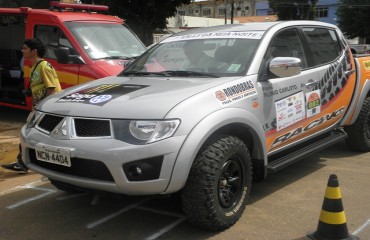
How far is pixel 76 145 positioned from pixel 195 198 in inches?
38.2

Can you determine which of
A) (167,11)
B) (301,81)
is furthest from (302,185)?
(167,11)

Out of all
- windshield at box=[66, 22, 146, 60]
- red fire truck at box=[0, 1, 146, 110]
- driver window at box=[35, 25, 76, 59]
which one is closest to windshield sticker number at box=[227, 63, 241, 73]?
red fire truck at box=[0, 1, 146, 110]

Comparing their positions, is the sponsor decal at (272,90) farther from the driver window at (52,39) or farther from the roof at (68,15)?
the roof at (68,15)

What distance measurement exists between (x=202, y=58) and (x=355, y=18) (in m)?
43.1

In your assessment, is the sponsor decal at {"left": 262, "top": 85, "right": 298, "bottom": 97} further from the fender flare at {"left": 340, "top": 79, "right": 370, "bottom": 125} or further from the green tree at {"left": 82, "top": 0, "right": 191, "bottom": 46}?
the green tree at {"left": 82, "top": 0, "right": 191, "bottom": 46}

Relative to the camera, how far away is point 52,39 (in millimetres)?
8117

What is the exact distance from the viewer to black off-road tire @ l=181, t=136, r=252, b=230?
345 cm

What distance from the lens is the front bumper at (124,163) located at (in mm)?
3236

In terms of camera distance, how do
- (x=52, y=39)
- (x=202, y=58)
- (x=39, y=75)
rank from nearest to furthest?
(x=202, y=58), (x=39, y=75), (x=52, y=39)

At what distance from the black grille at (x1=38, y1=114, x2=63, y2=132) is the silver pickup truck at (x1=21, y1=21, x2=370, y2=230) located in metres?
0.01

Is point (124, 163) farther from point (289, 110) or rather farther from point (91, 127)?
point (289, 110)

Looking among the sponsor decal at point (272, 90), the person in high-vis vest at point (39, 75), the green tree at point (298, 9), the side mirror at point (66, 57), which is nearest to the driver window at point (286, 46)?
the sponsor decal at point (272, 90)

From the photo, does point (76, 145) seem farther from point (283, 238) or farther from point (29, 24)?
point (29, 24)

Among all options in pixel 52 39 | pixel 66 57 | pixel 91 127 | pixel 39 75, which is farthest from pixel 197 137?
pixel 52 39
